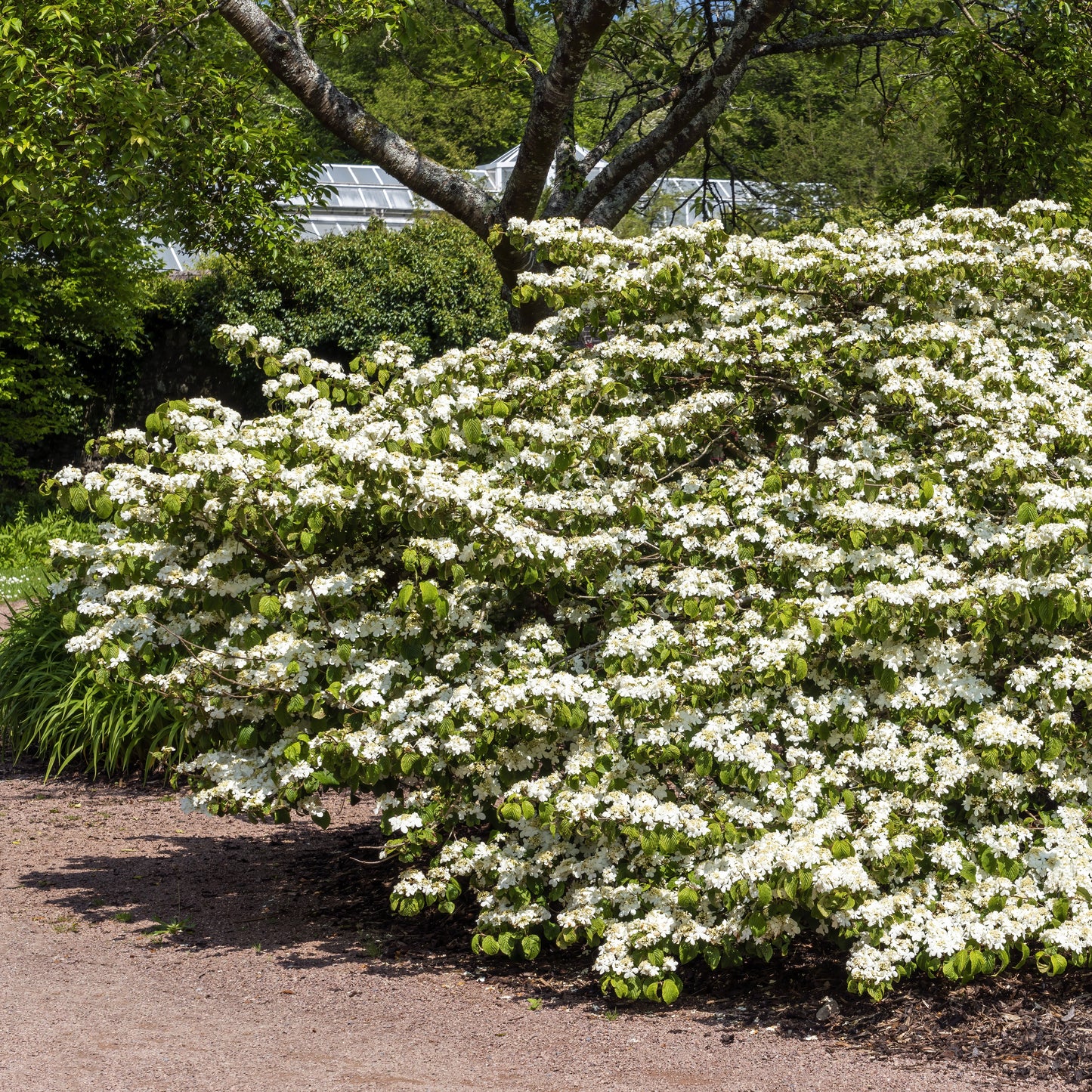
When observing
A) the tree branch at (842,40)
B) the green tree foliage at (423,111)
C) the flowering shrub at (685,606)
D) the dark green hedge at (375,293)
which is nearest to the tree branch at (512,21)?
the tree branch at (842,40)

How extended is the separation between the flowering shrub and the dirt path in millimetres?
224

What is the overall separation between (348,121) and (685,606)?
385 cm

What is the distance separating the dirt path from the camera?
10.9 feet

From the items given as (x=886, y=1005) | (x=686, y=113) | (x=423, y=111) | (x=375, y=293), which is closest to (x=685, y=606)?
(x=886, y=1005)

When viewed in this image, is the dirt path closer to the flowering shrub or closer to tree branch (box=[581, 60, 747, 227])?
the flowering shrub

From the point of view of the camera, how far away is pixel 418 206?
1598cm

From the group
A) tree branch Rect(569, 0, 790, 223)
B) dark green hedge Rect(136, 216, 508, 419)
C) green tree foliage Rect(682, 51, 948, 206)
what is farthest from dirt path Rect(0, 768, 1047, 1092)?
green tree foliage Rect(682, 51, 948, 206)

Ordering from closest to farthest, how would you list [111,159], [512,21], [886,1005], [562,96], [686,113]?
[886,1005] → [562,96] → [686,113] → [111,159] → [512,21]

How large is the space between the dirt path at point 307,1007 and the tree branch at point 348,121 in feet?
12.0

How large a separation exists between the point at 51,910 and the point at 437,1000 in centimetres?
189

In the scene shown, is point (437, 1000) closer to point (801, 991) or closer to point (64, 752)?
point (801, 991)

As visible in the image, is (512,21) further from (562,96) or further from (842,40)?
(842,40)

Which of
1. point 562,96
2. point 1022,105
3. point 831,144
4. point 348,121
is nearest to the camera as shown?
point 562,96

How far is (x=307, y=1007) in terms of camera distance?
391 centimetres
